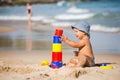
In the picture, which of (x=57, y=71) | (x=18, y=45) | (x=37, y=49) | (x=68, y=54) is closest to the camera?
(x=57, y=71)

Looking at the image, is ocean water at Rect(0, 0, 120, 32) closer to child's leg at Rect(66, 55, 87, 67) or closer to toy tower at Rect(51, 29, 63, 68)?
child's leg at Rect(66, 55, 87, 67)

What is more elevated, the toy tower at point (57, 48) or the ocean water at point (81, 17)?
the ocean water at point (81, 17)

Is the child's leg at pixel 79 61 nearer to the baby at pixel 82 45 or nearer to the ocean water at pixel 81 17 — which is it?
the baby at pixel 82 45

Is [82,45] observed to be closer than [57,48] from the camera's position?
No

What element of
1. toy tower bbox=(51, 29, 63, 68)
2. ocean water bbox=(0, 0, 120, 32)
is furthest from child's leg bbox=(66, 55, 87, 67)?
ocean water bbox=(0, 0, 120, 32)

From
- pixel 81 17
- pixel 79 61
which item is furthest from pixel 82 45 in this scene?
pixel 81 17

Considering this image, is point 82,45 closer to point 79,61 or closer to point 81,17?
point 79,61

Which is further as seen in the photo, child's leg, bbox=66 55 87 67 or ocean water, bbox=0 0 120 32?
ocean water, bbox=0 0 120 32

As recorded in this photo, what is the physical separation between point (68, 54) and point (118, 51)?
156cm

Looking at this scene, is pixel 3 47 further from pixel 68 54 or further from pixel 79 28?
pixel 79 28

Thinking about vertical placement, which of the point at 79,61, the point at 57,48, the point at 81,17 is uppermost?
the point at 81,17

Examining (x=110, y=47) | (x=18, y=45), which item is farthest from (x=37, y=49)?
(x=110, y=47)

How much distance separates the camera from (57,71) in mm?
6008

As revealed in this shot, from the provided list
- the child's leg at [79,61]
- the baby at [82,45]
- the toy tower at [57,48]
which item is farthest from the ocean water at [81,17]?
the toy tower at [57,48]
